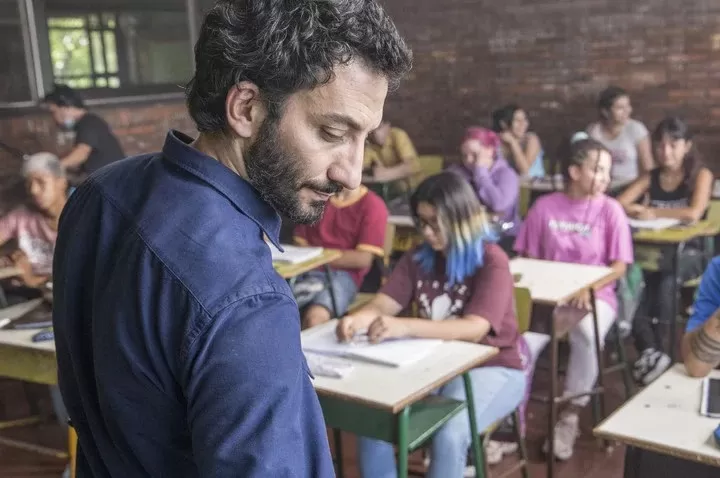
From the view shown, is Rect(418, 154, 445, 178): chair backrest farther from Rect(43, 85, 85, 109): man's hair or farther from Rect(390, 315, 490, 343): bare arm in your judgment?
Rect(390, 315, 490, 343): bare arm

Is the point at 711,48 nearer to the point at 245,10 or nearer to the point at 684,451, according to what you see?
the point at 684,451

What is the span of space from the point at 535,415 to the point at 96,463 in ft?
8.81

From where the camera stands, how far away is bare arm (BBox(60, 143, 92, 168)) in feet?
14.9

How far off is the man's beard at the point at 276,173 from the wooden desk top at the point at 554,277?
1.95 m

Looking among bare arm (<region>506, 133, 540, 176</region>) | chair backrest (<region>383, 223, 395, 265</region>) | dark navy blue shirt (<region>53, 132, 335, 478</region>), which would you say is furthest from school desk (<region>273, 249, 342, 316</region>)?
bare arm (<region>506, 133, 540, 176</region>)

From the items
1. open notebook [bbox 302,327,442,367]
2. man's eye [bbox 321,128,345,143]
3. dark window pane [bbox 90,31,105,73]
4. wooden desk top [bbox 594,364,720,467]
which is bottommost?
open notebook [bbox 302,327,442,367]

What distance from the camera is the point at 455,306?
7.91ft

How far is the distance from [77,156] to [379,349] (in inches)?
122

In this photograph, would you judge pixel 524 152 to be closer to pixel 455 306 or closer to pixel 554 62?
pixel 554 62

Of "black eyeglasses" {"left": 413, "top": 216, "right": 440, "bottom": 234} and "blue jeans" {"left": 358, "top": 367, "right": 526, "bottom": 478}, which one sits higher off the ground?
"black eyeglasses" {"left": 413, "top": 216, "right": 440, "bottom": 234}

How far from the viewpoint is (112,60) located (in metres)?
5.04

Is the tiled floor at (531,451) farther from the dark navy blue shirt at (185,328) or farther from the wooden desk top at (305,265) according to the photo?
the dark navy blue shirt at (185,328)

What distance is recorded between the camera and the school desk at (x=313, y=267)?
3.19m

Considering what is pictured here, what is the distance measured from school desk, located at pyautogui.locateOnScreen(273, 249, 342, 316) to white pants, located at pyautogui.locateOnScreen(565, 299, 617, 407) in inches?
41.0
